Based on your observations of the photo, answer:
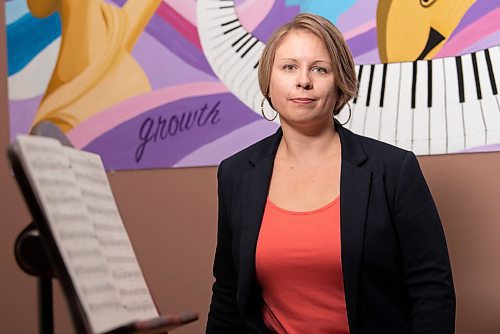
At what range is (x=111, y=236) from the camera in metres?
1.17

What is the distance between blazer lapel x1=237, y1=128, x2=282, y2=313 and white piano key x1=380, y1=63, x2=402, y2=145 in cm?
28

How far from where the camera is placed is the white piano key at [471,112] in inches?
68.9

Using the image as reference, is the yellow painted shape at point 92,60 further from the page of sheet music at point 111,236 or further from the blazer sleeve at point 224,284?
the page of sheet music at point 111,236

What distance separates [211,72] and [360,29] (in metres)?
→ 0.45

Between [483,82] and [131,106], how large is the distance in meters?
1.01

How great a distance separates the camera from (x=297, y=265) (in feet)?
5.29

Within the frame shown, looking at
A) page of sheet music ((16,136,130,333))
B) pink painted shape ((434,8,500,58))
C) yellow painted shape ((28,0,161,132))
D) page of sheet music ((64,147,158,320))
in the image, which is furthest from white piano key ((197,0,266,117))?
page of sheet music ((16,136,130,333))

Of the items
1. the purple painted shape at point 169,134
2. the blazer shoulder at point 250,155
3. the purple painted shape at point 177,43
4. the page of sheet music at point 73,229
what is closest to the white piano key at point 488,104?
the blazer shoulder at point 250,155

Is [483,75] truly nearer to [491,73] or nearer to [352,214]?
[491,73]

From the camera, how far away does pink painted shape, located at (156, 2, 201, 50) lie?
2119 mm

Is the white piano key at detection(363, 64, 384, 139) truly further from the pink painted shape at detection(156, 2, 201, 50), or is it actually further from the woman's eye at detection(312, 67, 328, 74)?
the pink painted shape at detection(156, 2, 201, 50)

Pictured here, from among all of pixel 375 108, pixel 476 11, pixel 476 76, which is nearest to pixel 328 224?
pixel 375 108

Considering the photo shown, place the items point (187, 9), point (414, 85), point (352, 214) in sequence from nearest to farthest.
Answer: point (352, 214), point (414, 85), point (187, 9)

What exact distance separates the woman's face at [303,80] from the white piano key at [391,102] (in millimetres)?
218
